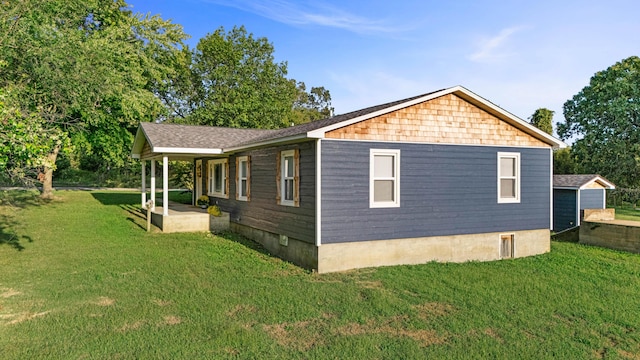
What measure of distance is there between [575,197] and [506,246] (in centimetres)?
803

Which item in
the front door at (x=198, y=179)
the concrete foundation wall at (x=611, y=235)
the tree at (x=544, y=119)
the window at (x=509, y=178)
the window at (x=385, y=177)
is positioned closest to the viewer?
the window at (x=385, y=177)

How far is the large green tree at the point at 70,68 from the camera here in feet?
31.8

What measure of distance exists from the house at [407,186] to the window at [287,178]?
3cm

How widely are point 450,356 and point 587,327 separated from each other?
8.40 feet

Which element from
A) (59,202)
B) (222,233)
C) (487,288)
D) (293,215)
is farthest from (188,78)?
(487,288)

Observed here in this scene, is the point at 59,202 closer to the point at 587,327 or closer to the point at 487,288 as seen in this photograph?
the point at 487,288

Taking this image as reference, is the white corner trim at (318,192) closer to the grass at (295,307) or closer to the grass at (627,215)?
the grass at (295,307)

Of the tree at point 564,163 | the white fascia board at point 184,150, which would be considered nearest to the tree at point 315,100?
the tree at point 564,163

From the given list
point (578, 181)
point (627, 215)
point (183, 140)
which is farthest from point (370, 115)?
point (627, 215)

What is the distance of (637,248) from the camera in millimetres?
12102

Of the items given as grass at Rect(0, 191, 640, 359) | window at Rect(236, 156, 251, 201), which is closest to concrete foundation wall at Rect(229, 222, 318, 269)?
grass at Rect(0, 191, 640, 359)

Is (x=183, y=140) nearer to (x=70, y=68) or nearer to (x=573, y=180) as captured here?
(x=70, y=68)

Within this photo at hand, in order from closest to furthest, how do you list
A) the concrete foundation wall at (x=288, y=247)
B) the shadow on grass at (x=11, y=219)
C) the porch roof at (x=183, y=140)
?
1. the concrete foundation wall at (x=288, y=247)
2. the shadow on grass at (x=11, y=219)
3. the porch roof at (x=183, y=140)

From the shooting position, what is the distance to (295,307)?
6457mm
